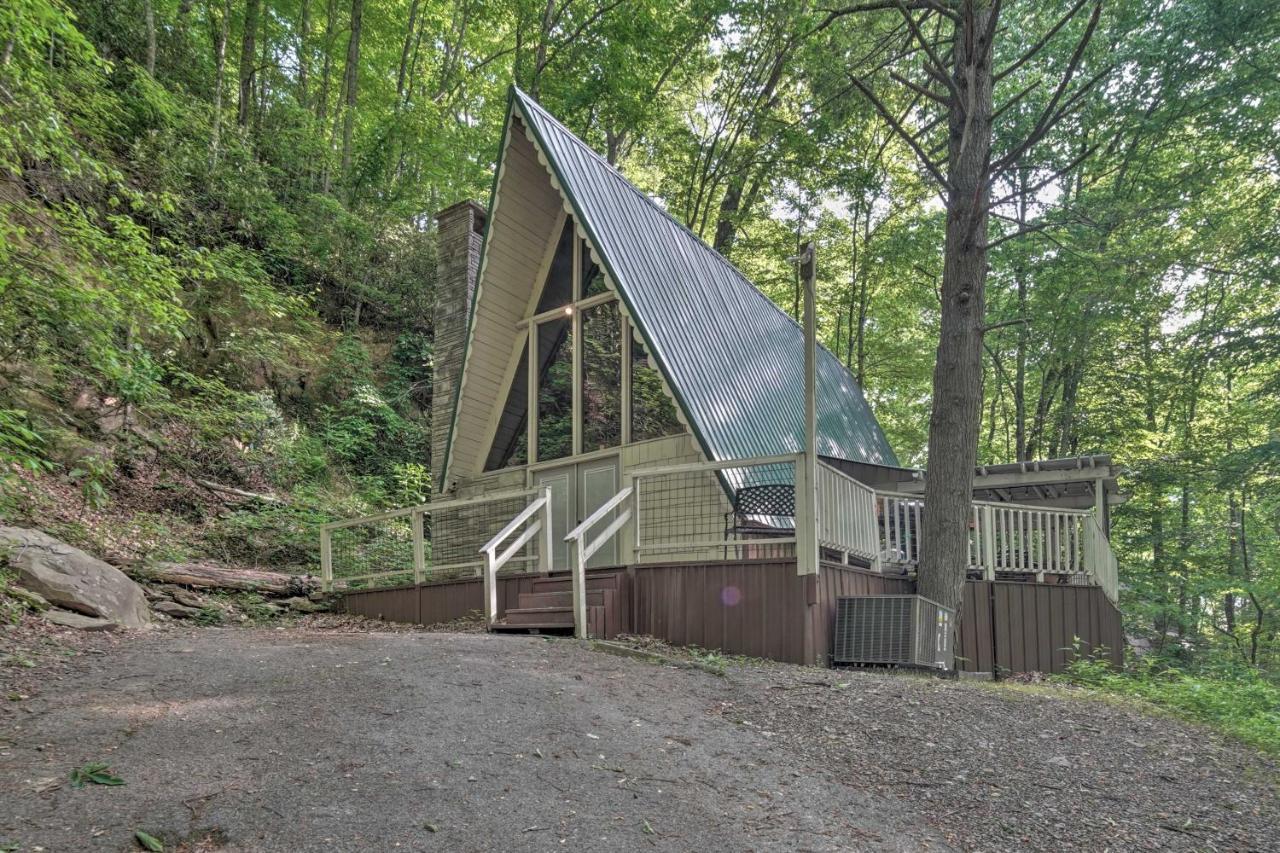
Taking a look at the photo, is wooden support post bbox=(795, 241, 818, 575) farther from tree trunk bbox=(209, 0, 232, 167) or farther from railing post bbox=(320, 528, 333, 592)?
tree trunk bbox=(209, 0, 232, 167)

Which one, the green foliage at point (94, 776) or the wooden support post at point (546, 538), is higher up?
the wooden support post at point (546, 538)

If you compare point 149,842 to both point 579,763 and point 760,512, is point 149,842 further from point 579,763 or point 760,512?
point 760,512

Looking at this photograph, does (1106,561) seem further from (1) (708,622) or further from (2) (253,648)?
(2) (253,648)

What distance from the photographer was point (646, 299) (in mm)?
8602

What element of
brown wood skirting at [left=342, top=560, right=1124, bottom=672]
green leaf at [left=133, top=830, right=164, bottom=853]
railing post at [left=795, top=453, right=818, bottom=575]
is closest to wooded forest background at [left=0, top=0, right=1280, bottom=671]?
brown wood skirting at [left=342, top=560, right=1124, bottom=672]

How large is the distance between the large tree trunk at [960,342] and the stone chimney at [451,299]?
683 cm

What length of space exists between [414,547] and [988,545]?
291 inches

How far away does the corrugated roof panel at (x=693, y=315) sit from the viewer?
830 centimetres

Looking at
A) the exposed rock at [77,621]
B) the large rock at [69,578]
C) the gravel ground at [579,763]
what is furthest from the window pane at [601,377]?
the exposed rock at [77,621]

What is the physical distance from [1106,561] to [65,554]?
12595 mm

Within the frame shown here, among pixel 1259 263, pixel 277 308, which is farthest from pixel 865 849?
pixel 1259 263

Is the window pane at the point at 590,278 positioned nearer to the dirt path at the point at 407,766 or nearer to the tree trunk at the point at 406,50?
the dirt path at the point at 407,766

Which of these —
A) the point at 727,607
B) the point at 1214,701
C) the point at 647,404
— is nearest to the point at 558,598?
the point at 727,607

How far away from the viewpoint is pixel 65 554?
6766mm
